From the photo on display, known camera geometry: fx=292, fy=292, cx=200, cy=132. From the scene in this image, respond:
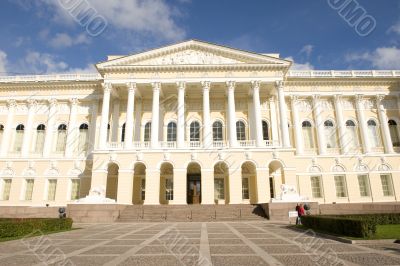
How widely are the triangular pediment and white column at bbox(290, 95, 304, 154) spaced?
5.61 m

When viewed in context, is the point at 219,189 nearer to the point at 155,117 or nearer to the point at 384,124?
the point at 155,117

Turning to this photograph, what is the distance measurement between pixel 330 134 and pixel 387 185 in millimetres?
7967

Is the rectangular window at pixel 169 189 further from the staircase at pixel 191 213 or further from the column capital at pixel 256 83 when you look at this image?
the column capital at pixel 256 83

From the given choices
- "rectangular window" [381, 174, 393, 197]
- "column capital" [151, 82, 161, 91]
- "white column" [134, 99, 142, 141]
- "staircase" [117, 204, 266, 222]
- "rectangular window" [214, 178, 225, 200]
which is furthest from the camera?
"white column" [134, 99, 142, 141]

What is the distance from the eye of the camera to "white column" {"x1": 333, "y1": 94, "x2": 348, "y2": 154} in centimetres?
3354

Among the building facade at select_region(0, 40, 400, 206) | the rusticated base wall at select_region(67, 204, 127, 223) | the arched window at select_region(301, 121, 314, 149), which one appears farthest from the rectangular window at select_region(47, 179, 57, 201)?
the arched window at select_region(301, 121, 314, 149)

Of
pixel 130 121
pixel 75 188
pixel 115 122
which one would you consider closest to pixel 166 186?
pixel 130 121

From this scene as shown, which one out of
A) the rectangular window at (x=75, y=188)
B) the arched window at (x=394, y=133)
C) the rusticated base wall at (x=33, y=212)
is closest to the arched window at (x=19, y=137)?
the rectangular window at (x=75, y=188)

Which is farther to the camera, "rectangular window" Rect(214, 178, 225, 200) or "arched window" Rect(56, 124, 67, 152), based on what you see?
A: "arched window" Rect(56, 124, 67, 152)

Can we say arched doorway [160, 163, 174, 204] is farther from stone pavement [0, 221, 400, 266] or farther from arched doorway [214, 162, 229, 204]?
stone pavement [0, 221, 400, 266]

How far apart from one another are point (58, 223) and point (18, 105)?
84.1 ft

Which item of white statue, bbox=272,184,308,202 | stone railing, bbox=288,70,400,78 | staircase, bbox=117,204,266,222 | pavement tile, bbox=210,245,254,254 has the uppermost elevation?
stone railing, bbox=288,70,400,78

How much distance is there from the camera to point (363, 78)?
113ft

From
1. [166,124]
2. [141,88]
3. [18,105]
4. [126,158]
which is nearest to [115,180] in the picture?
[126,158]
